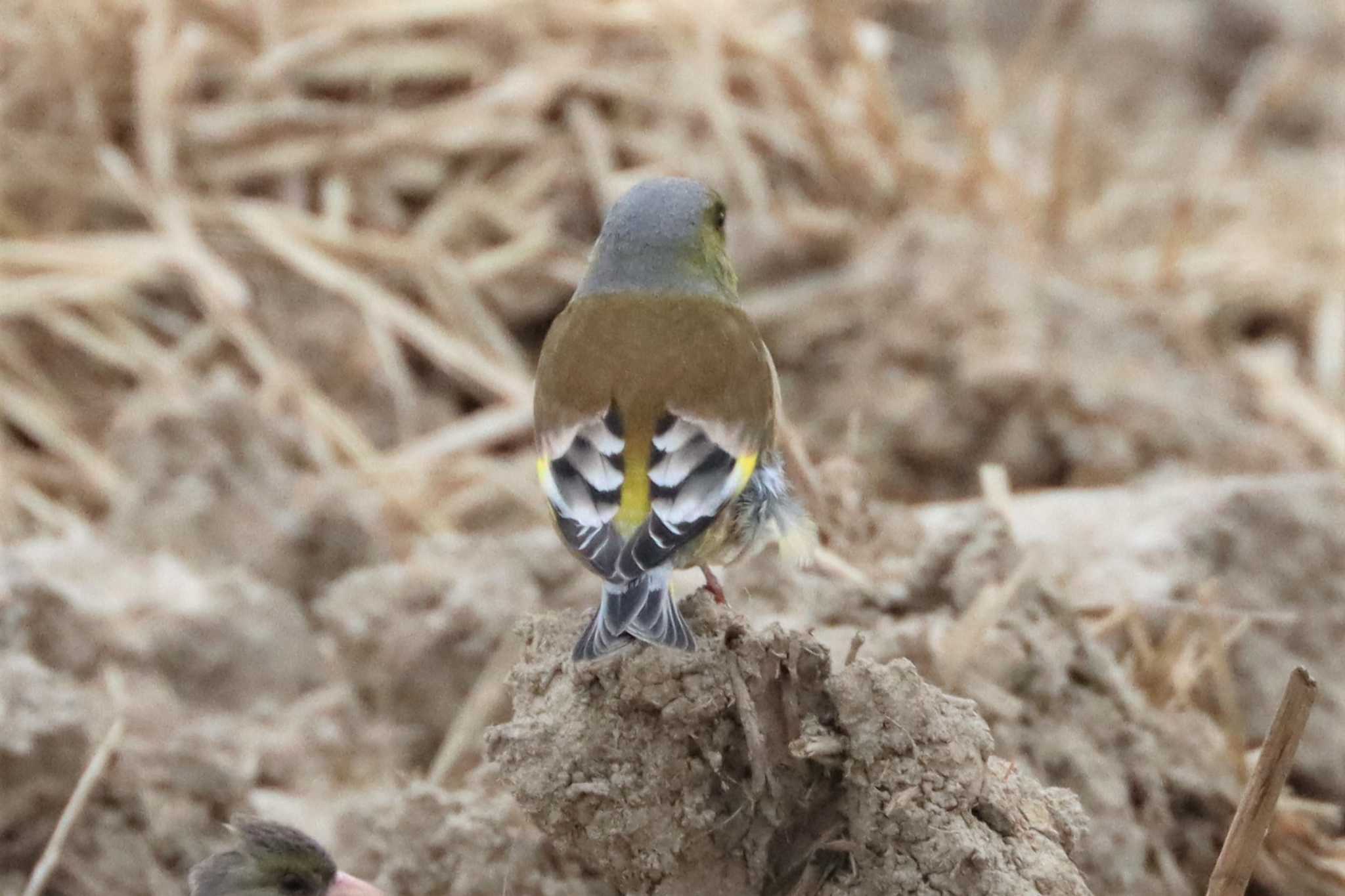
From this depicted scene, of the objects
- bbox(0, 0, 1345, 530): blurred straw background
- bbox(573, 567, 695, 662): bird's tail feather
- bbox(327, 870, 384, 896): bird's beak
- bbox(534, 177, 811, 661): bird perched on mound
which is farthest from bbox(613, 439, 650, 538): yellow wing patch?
bbox(0, 0, 1345, 530): blurred straw background

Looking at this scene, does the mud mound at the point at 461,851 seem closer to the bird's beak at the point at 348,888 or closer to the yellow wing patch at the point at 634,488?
the bird's beak at the point at 348,888

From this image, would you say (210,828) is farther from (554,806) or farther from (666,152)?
(666,152)

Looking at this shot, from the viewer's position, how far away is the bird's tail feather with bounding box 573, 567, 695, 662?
2.30 metres

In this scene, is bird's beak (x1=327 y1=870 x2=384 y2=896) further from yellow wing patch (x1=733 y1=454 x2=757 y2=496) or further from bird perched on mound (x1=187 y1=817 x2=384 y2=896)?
yellow wing patch (x1=733 y1=454 x2=757 y2=496)

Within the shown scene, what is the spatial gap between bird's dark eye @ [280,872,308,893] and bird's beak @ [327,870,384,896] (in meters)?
0.04

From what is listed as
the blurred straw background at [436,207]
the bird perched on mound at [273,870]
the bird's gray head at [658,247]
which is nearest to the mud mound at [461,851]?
the bird perched on mound at [273,870]

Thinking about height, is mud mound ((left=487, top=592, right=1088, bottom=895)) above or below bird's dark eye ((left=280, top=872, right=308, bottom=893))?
above

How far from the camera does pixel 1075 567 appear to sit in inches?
144

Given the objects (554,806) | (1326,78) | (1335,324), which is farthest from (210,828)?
(1326,78)

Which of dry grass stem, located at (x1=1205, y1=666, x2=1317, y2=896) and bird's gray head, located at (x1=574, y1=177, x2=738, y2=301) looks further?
bird's gray head, located at (x1=574, y1=177, x2=738, y2=301)

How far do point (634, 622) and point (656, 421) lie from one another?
393 millimetres

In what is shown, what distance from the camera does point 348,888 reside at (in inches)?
110

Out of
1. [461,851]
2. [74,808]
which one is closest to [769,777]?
[461,851]

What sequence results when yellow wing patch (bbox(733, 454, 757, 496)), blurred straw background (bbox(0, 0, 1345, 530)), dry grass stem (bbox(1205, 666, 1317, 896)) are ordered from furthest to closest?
blurred straw background (bbox(0, 0, 1345, 530)) → yellow wing patch (bbox(733, 454, 757, 496)) → dry grass stem (bbox(1205, 666, 1317, 896))
